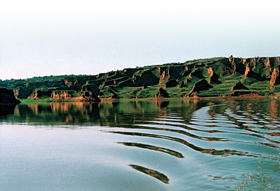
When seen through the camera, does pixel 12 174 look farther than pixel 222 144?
No

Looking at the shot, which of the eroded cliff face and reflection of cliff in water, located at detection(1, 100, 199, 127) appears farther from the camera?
the eroded cliff face

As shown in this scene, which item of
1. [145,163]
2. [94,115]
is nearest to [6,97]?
[94,115]

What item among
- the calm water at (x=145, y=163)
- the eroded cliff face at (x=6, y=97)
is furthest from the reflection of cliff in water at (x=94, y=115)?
the eroded cliff face at (x=6, y=97)

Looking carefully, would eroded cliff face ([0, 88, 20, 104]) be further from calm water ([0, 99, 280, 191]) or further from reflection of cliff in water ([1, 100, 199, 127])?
calm water ([0, 99, 280, 191])

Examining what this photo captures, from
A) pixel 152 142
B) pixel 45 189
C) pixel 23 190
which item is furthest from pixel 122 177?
pixel 152 142

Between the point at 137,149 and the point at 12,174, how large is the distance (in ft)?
18.1

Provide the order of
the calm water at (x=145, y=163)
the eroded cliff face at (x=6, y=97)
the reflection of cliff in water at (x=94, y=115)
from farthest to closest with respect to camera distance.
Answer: the eroded cliff face at (x=6, y=97), the reflection of cliff in water at (x=94, y=115), the calm water at (x=145, y=163)

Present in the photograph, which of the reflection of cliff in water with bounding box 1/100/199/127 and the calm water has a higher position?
the calm water

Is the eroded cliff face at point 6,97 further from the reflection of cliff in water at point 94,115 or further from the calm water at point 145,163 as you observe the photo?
the calm water at point 145,163

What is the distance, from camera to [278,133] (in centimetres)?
1499

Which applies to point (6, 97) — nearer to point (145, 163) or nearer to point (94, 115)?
point (94, 115)

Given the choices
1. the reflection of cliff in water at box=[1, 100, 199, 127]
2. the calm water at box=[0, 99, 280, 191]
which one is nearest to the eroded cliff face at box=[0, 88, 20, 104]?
the reflection of cliff in water at box=[1, 100, 199, 127]

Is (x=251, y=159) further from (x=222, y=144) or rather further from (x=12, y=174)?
(x=12, y=174)

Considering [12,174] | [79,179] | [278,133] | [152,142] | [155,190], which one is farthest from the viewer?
[278,133]
